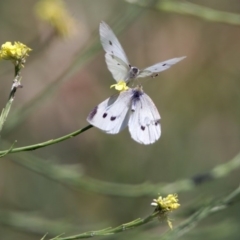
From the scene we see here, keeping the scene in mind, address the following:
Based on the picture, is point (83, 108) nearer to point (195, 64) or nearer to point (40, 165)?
point (195, 64)

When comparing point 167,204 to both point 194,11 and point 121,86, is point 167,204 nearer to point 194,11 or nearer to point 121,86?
point 121,86

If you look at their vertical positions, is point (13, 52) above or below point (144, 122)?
above

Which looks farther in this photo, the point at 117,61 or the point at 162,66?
the point at 117,61

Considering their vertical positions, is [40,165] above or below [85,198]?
below

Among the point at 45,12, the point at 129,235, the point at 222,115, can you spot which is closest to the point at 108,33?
the point at 129,235

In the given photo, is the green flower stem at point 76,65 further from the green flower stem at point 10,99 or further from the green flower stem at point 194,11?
the green flower stem at point 10,99

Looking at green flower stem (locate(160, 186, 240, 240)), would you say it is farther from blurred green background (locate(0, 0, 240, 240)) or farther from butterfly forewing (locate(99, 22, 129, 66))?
blurred green background (locate(0, 0, 240, 240))

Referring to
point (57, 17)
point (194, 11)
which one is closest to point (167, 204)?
point (194, 11)
